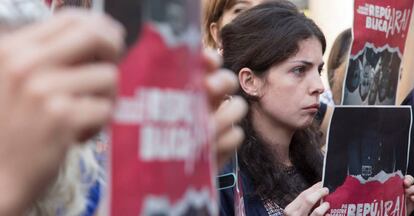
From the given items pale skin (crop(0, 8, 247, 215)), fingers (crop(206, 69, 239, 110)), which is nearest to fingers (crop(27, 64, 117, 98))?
pale skin (crop(0, 8, 247, 215))

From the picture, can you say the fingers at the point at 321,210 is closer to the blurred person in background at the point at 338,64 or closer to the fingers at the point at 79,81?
the blurred person in background at the point at 338,64

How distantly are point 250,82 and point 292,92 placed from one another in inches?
4.4

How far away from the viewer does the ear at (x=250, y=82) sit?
1763mm

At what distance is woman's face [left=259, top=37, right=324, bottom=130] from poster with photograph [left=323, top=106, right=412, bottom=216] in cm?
20

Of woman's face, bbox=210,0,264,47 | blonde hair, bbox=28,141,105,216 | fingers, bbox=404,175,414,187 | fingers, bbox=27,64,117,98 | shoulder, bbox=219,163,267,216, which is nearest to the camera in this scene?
fingers, bbox=27,64,117,98

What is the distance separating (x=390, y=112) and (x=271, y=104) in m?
0.30

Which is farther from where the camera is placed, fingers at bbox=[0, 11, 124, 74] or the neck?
the neck

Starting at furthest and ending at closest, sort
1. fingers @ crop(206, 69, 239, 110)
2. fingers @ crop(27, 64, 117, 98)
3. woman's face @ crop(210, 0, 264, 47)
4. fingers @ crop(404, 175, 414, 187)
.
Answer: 1. woman's face @ crop(210, 0, 264, 47)
2. fingers @ crop(404, 175, 414, 187)
3. fingers @ crop(206, 69, 239, 110)
4. fingers @ crop(27, 64, 117, 98)

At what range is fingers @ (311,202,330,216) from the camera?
149 cm

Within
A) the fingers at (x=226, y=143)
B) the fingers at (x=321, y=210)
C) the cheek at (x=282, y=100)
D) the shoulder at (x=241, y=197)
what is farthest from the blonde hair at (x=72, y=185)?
the cheek at (x=282, y=100)

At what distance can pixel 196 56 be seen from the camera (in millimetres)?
594

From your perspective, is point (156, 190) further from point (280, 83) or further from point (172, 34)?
point (280, 83)

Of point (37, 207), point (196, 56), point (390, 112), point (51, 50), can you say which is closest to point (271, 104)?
point (390, 112)

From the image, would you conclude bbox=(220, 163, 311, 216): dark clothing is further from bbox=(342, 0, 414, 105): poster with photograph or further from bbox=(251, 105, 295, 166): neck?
bbox=(342, 0, 414, 105): poster with photograph
